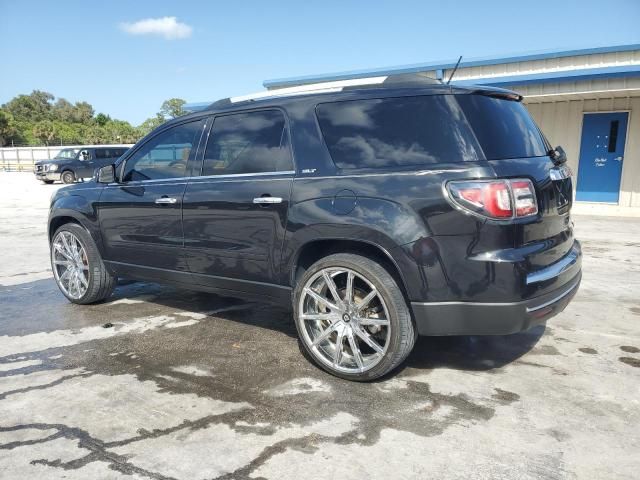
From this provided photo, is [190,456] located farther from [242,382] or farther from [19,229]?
[19,229]

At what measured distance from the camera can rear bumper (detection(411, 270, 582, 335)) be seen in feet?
9.43

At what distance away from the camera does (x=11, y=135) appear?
72938 mm

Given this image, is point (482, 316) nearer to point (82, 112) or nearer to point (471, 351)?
point (471, 351)

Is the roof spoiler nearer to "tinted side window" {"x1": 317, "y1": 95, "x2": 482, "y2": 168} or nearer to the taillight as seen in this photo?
"tinted side window" {"x1": 317, "y1": 95, "x2": 482, "y2": 168}

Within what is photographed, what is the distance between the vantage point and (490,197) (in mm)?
2807

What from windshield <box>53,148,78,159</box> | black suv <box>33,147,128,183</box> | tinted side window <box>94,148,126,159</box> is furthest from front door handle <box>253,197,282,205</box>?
windshield <box>53,148,78,159</box>

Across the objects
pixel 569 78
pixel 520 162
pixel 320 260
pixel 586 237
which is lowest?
pixel 586 237

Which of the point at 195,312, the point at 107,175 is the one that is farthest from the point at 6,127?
A: the point at 195,312

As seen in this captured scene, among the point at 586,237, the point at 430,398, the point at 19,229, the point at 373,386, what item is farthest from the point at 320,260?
the point at 19,229

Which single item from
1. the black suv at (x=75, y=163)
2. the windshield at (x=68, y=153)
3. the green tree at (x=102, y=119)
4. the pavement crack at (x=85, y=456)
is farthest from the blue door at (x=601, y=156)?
the green tree at (x=102, y=119)

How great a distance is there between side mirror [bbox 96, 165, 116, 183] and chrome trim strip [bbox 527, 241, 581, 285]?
377cm

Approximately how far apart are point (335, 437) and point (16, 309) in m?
4.07

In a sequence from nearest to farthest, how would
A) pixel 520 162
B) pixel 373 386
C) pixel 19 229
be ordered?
pixel 520 162 < pixel 373 386 < pixel 19 229

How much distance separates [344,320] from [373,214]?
768 mm
